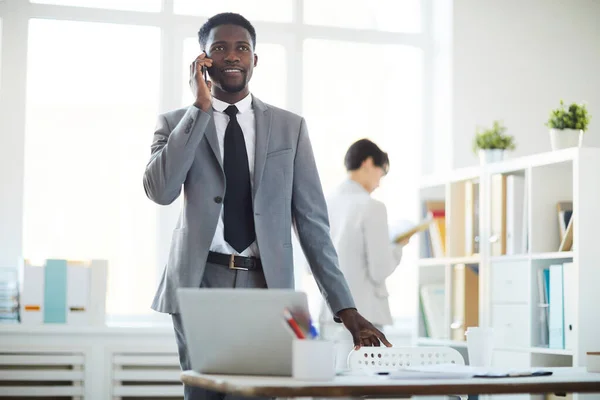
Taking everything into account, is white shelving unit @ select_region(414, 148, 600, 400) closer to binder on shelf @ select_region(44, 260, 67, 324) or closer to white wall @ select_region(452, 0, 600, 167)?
white wall @ select_region(452, 0, 600, 167)

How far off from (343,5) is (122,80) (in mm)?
1373

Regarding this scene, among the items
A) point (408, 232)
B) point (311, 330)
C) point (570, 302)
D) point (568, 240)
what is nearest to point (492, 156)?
point (408, 232)

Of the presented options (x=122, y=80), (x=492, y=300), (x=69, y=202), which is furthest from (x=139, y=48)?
(x=492, y=300)

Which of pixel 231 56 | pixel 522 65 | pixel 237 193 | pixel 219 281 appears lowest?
pixel 219 281

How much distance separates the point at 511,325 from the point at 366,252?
0.72 m

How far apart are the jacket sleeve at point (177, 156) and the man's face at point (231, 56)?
0.49 ft

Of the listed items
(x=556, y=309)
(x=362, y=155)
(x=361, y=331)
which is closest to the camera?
(x=361, y=331)

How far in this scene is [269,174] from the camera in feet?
7.37

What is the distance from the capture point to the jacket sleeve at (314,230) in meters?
2.17

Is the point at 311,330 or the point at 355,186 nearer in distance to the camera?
the point at 311,330

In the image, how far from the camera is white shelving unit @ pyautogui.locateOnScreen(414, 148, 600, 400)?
3.50 meters

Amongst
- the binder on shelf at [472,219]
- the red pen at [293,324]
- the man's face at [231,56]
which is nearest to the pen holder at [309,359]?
the red pen at [293,324]

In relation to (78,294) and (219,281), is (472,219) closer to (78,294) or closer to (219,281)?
(78,294)

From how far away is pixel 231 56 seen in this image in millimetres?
2229
